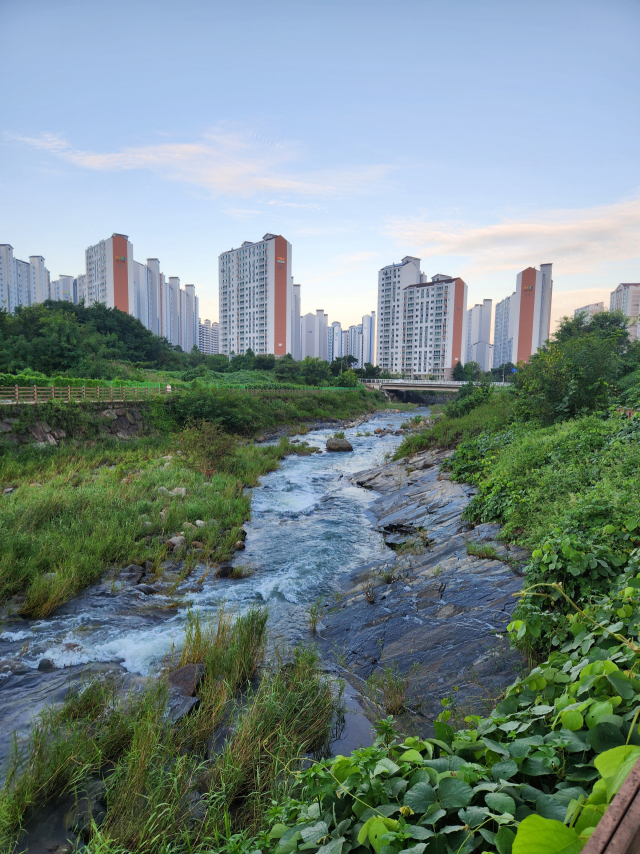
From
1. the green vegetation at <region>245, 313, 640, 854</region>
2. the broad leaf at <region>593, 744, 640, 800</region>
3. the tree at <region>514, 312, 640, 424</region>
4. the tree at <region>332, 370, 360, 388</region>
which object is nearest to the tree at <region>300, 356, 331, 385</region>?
the tree at <region>332, 370, 360, 388</region>

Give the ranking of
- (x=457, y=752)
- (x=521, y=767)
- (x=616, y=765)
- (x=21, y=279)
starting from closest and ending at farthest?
(x=616, y=765) < (x=521, y=767) < (x=457, y=752) < (x=21, y=279)

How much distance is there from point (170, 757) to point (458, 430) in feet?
46.3

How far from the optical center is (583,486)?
6.21m

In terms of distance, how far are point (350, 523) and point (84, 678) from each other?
685cm

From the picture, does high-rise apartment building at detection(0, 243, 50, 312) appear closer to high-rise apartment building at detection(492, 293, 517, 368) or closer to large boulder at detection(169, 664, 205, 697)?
large boulder at detection(169, 664, 205, 697)

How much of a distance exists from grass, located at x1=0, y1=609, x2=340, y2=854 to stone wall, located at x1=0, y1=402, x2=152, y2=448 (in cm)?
1389

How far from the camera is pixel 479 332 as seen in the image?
14062 cm

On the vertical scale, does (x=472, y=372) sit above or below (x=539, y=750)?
above

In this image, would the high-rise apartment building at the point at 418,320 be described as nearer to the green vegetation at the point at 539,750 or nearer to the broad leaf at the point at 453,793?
the green vegetation at the point at 539,750

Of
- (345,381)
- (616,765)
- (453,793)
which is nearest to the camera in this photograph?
(616,765)

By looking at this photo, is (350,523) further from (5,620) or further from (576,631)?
(576,631)

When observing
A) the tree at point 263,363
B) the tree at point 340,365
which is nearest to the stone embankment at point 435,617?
the tree at point 263,363

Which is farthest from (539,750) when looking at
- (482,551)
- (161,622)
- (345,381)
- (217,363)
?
(217,363)

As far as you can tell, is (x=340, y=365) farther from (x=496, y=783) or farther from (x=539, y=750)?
(x=496, y=783)
